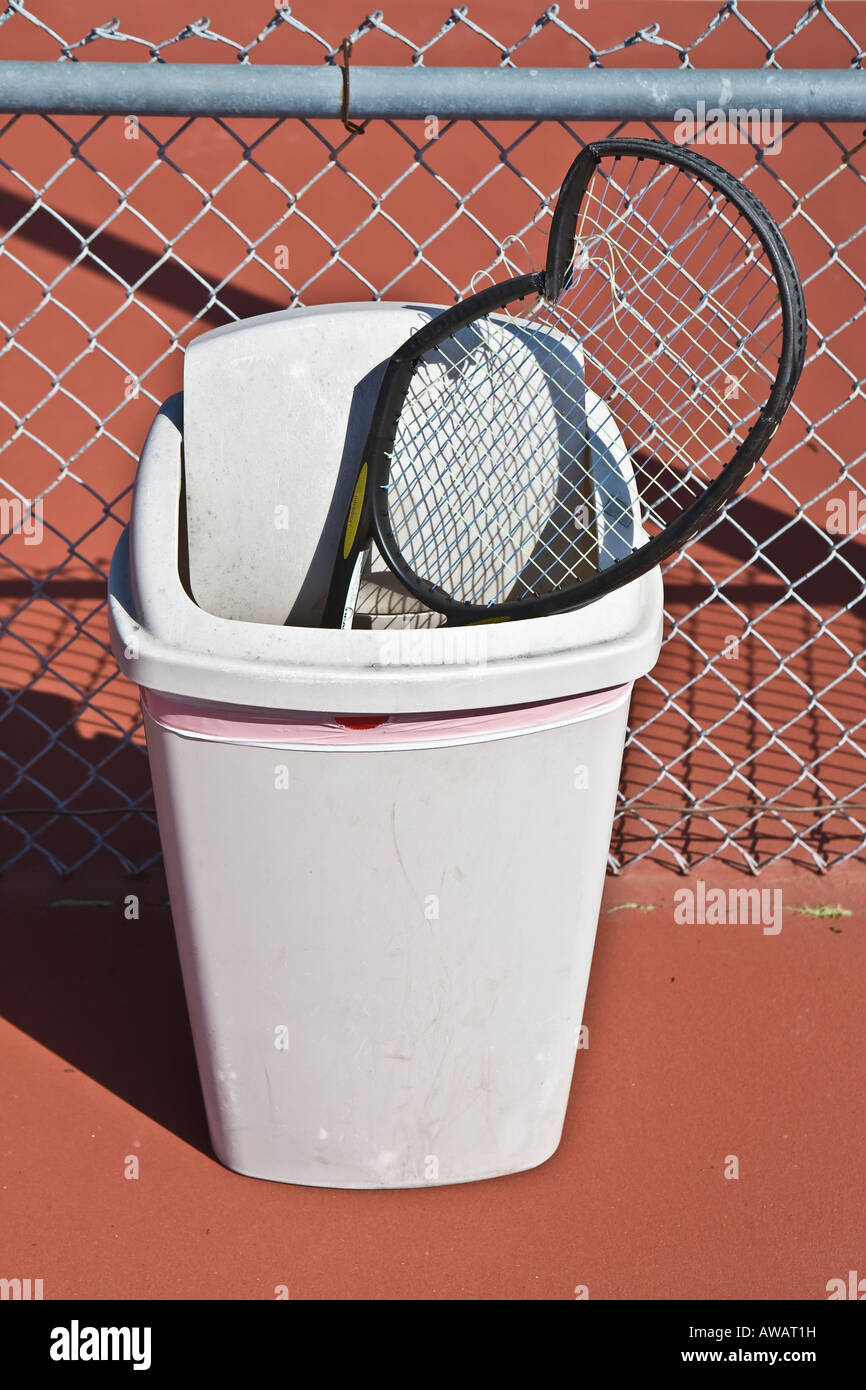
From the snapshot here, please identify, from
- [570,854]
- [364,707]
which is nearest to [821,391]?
[570,854]

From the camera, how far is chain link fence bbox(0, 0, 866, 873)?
2574 mm

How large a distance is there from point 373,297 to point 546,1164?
2463 millimetres

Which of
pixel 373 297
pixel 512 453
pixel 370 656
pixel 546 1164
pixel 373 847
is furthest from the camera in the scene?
pixel 373 297

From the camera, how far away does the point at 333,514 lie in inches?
72.0

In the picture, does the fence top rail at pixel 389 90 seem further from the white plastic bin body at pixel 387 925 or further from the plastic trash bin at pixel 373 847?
the white plastic bin body at pixel 387 925

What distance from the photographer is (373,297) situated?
350cm

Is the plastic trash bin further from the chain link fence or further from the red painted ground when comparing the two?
the chain link fence

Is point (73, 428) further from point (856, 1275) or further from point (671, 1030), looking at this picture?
point (856, 1275)

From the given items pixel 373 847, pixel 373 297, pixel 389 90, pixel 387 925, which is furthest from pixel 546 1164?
pixel 373 297

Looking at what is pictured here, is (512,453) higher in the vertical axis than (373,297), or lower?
lower

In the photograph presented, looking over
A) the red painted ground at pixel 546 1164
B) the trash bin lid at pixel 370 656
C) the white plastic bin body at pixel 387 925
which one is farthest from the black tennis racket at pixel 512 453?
the red painted ground at pixel 546 1164

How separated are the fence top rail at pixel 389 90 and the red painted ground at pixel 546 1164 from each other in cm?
150

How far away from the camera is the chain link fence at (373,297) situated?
257 cm

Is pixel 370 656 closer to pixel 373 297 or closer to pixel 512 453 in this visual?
pixel 512 453
